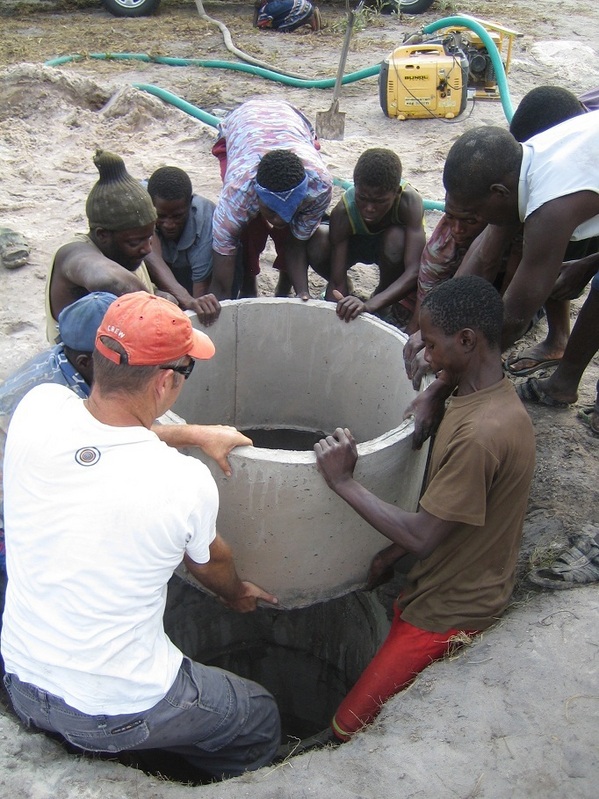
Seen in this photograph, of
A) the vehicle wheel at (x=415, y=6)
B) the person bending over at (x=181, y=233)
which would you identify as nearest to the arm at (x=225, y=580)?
the person bending over at (x=181, y=233)

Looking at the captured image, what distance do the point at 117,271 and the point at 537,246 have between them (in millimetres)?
1493

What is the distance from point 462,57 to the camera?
729 cm

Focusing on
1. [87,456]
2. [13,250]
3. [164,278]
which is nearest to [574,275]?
[164,278]

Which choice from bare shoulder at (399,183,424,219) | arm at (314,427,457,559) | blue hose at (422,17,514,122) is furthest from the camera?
blue hose at (422,17,514,122)

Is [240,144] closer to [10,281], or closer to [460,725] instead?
[10,281]

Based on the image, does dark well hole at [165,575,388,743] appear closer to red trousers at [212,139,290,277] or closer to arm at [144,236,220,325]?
arm at [144,236,220,325]

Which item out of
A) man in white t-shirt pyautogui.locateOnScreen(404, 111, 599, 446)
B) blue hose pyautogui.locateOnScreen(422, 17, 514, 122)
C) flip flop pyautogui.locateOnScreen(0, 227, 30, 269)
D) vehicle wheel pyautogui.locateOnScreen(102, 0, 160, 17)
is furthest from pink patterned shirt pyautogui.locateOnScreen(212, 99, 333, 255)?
vehicle wheel pyautogui.locateOnScreen(102, 0, 160, 17)

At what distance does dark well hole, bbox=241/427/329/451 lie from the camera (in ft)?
12.5

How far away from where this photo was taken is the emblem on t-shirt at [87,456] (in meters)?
1.80

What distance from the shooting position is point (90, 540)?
1.78 metres

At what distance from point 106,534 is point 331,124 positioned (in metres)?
5.30

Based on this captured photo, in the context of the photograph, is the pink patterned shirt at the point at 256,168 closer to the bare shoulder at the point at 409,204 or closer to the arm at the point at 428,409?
the bare shoulder at the point at 409,204

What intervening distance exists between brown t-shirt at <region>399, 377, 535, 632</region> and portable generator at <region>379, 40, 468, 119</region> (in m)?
5.86

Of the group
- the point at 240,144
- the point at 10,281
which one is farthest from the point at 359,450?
the point at 10,281
